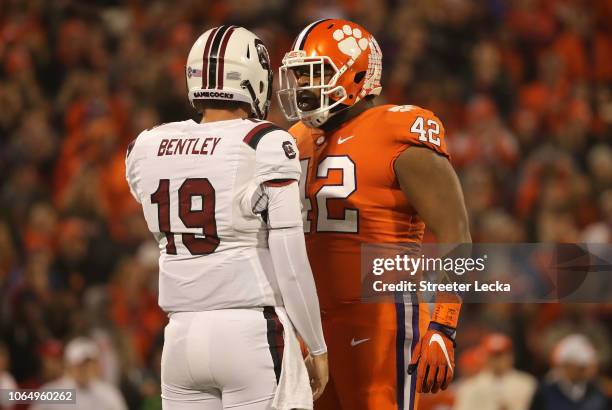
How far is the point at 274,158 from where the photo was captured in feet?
10.5

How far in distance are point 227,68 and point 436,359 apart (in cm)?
106

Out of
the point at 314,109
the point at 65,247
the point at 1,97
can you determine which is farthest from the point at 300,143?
the point at 1,97

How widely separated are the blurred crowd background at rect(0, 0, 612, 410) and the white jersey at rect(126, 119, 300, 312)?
329 centimetres

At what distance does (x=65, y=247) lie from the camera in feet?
25.8

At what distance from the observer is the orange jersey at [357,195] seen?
370 centimetres

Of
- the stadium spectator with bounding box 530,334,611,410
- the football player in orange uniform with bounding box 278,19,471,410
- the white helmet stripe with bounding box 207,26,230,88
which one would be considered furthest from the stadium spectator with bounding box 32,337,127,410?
the white helmet stripe with bounding box 207,26,230,88

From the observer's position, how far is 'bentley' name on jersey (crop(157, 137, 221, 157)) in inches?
128

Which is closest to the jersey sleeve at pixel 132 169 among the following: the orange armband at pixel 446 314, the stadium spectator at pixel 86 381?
the orange armband at pixel 446 314

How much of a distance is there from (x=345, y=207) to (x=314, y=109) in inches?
13.2

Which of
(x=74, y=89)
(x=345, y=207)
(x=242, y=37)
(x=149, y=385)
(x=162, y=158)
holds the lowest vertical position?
(x=149, y=385)

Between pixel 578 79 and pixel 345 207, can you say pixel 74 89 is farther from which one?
pixel 345 207

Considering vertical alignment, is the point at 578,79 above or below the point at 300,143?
below

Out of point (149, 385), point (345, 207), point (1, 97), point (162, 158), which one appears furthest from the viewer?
point (1, 97)

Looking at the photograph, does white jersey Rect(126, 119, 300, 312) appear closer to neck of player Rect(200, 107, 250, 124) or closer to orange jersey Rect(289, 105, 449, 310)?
neck of player Rect(200, 107, 250, 124)
